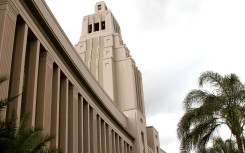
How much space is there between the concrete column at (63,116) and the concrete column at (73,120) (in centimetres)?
129

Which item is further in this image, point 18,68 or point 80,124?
point 80,124

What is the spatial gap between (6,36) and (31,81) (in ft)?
10.4

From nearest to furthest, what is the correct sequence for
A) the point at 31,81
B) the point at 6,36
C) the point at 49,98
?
the point at 6,36 < the point at 31,81 < the point at 49,98

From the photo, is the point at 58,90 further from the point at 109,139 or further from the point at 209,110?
the point at 109,139

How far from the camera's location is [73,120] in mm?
23469

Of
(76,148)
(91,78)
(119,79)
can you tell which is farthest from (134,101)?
(76,148)

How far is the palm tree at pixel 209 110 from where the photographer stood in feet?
56.4

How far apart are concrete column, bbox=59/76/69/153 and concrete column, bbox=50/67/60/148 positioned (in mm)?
1350

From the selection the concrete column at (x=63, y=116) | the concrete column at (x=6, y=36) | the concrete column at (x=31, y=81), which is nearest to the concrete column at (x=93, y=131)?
the concrete column at (x=63, y=116)

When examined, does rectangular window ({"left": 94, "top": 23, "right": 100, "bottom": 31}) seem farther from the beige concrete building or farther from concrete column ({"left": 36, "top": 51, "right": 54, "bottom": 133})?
concrete column ({"left": 36, "top": 51, "right": 54, "bottom": 133})

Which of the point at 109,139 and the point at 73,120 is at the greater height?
the point at 109,139

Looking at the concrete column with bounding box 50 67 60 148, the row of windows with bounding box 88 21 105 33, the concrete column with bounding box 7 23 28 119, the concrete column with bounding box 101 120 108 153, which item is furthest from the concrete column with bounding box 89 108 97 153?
the row of windows with bounding box 88 21 105 33

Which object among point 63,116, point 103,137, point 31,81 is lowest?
point 63,116

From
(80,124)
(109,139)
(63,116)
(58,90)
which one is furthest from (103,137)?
(58,90)
